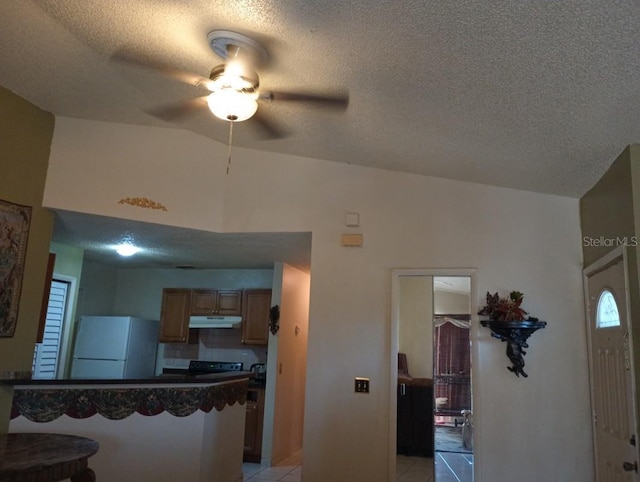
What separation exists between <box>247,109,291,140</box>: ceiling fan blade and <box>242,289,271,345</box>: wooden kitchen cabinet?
8.80 ft

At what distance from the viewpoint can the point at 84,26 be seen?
2508 mm

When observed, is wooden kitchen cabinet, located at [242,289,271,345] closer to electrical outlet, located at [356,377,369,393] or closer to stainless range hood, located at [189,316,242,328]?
stainless range hood, located at [189,316,242,328]

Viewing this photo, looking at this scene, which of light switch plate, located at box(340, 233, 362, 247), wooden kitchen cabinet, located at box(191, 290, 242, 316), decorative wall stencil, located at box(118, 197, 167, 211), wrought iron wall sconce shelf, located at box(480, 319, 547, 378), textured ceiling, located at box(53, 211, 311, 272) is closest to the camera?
wrought iron wall sconce shelf, located at box(480, 319, 547, 378)

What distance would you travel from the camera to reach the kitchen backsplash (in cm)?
630

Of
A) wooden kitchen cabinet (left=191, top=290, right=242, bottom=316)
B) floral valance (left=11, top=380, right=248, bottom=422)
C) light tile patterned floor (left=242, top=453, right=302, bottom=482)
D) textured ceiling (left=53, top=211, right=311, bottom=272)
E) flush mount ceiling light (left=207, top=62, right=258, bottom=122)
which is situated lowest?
light tile patterned floor (left=242, top=453, right=302, bottom=482)

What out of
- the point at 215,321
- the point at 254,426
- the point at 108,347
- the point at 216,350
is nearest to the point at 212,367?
the point at 216,350

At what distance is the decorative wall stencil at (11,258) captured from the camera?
3428 millimetres

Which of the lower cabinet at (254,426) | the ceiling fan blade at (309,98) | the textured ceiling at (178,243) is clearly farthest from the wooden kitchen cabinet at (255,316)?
the ceiling fan blade at (309,98)

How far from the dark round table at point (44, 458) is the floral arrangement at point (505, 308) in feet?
8.67

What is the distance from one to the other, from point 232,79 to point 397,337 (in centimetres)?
217

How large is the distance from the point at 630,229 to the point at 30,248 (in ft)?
13.1

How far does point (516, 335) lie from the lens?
10.7ft

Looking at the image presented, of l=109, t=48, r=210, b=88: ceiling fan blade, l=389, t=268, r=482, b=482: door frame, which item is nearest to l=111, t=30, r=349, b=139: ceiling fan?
l=109, t=48, r=210, b=88: ceiling fan blade

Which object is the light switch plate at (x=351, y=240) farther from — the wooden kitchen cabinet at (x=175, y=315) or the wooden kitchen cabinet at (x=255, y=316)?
the wooden kitchen cabinet at (x=175, y=315)
